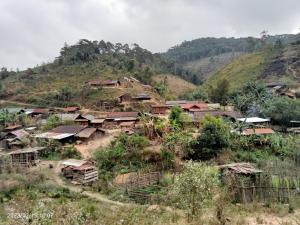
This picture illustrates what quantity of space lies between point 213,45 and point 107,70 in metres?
105

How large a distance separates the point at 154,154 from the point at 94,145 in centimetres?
791

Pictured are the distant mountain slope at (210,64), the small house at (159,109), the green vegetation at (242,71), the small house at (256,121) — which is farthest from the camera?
the distant mountain slope at (210,64)

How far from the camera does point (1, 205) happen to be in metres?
25.9

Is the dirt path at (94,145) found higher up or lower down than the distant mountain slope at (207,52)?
lower down

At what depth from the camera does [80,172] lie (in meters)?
31.5

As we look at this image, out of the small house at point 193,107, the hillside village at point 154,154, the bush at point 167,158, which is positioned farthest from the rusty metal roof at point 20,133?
the small house at point 193,107

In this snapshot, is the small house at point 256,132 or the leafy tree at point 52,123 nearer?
the small house at point 256,132

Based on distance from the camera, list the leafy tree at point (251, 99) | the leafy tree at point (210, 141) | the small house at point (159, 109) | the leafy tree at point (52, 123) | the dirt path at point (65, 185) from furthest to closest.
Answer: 1. the small house at point (159, 109)
2. the leafy tree at point (251, 99)
3. the leafy tree at point (52, 123)
4. the leafy tree at point (210, 141)
5. the dirt path at point (65, 185)

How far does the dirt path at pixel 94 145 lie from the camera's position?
37344mm

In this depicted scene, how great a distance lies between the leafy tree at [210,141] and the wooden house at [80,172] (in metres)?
9.29

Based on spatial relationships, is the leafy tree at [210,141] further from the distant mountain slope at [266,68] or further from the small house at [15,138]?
the distant mountain slope at [266,68]

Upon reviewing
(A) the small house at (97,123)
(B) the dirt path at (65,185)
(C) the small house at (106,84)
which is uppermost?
(C) the small house at (106,84)

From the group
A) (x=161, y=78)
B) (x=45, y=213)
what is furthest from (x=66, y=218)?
(x=161, y=78)

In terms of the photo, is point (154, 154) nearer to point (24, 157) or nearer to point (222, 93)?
point (24, 157)
